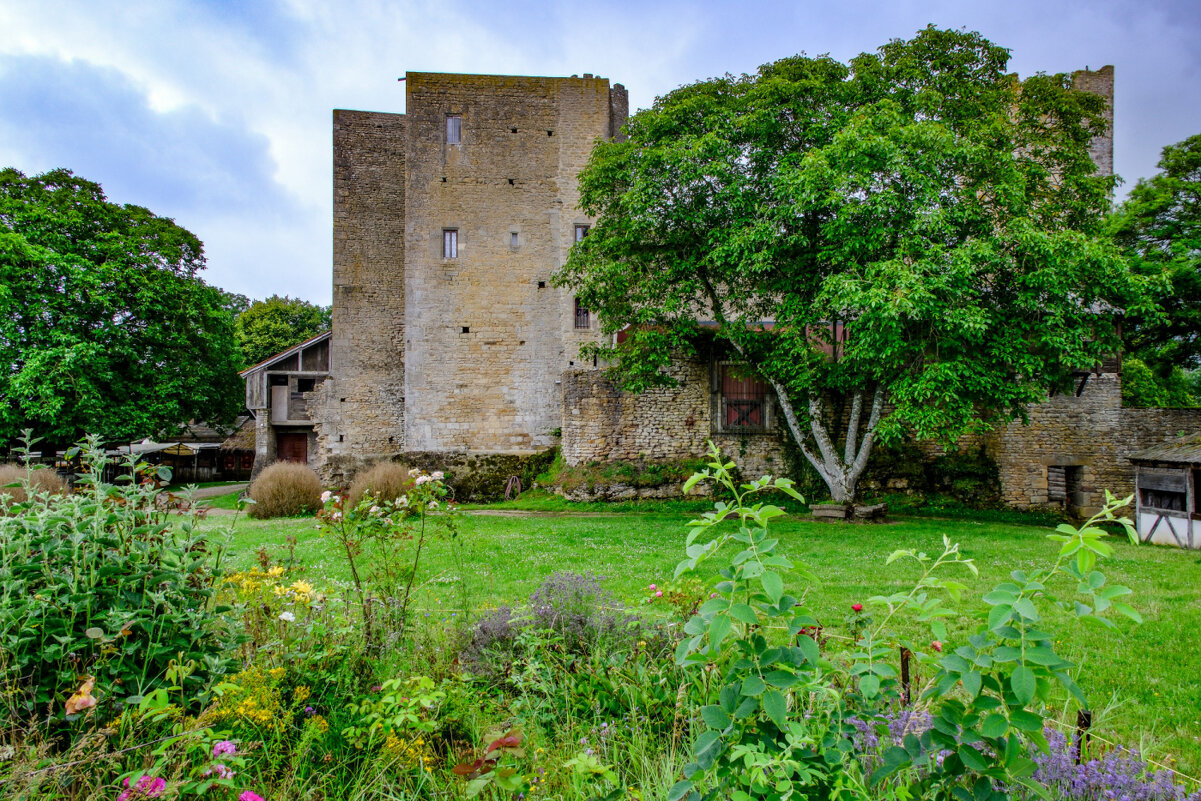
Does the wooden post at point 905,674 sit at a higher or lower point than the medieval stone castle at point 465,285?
lower

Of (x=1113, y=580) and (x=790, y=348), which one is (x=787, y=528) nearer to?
(x=790, y=348)

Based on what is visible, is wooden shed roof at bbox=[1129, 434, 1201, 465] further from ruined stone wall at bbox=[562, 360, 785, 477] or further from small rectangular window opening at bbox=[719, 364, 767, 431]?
small rectangular window opening at bbox=[719, 364, 767, 431]

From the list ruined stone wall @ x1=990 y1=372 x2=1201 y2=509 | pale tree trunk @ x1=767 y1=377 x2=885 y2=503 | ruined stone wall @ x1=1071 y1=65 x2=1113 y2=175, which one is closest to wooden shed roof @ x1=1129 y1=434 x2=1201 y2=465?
ruined stone wall @ x1=990 y1=372 x2=1201 y2=509

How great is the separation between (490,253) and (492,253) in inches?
2.6

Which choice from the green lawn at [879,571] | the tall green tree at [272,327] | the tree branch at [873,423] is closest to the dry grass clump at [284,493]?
the green lawn at [879,571]

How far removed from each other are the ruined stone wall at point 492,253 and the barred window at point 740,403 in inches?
203

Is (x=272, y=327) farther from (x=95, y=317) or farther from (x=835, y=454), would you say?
(x=835, y=454)

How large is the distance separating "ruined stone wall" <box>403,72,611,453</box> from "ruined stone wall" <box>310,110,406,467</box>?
7.25ft

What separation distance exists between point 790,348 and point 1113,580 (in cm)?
625

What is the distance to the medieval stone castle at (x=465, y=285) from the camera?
18.9 m

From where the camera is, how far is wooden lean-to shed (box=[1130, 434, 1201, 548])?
11087 millimetres

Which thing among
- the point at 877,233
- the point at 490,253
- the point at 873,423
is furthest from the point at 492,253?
the point at 873,423

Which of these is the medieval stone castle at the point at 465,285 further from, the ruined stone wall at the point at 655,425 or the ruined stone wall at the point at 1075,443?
the ruined stone wall at the point at 1075,443

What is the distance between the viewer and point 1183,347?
674 inches
